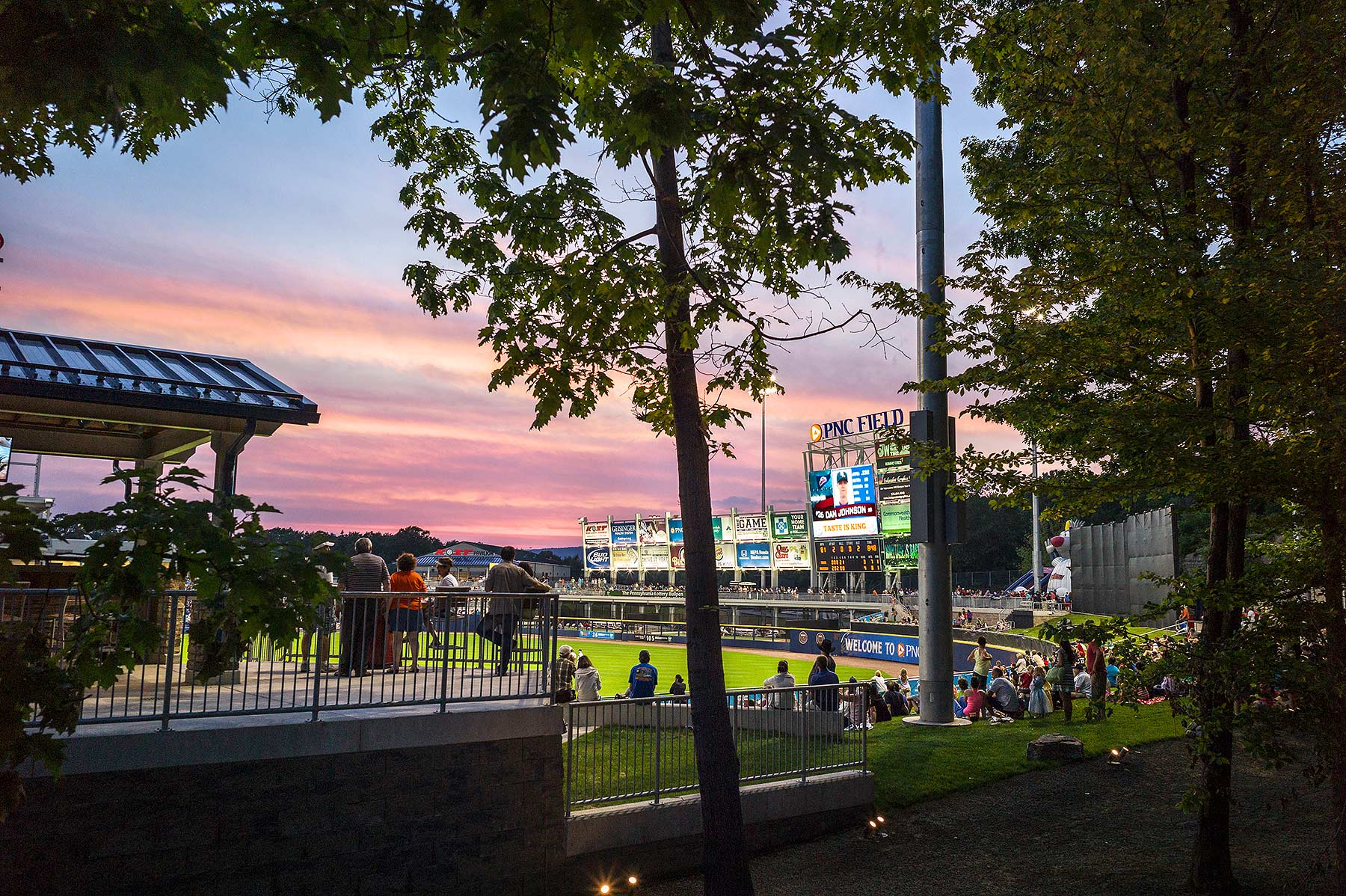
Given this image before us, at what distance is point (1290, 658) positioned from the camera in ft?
24.5

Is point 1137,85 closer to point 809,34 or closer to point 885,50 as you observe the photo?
point 885,50

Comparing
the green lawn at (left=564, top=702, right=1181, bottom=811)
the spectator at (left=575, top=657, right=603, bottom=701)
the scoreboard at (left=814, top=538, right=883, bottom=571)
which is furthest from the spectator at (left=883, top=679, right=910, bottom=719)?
the scoreboard at (left=814, top=538, right=883, bottom=571)

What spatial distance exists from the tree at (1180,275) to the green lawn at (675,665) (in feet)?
73.2

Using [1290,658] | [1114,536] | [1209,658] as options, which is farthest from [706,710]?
[1114,536]

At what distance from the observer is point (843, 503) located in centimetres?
6444

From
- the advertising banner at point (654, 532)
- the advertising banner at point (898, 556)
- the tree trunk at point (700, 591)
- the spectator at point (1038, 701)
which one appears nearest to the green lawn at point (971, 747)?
the spectator at point (1038, 701)

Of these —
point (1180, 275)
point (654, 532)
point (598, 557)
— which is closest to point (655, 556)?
point (654, 532)

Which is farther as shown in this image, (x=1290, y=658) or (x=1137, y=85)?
(x=1137, y=85)

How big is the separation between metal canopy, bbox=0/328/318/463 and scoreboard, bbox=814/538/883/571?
53.3m

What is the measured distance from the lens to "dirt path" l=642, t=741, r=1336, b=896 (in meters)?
9.11

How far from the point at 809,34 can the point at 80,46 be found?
272 inches

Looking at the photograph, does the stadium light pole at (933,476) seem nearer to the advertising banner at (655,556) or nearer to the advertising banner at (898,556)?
the advertising banner at (898,556)

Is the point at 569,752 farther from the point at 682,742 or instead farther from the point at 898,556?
the point at 898,556

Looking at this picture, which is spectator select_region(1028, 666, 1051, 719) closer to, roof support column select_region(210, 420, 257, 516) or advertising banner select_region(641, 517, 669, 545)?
roof support column select_region(210, 420, 257, 516)
